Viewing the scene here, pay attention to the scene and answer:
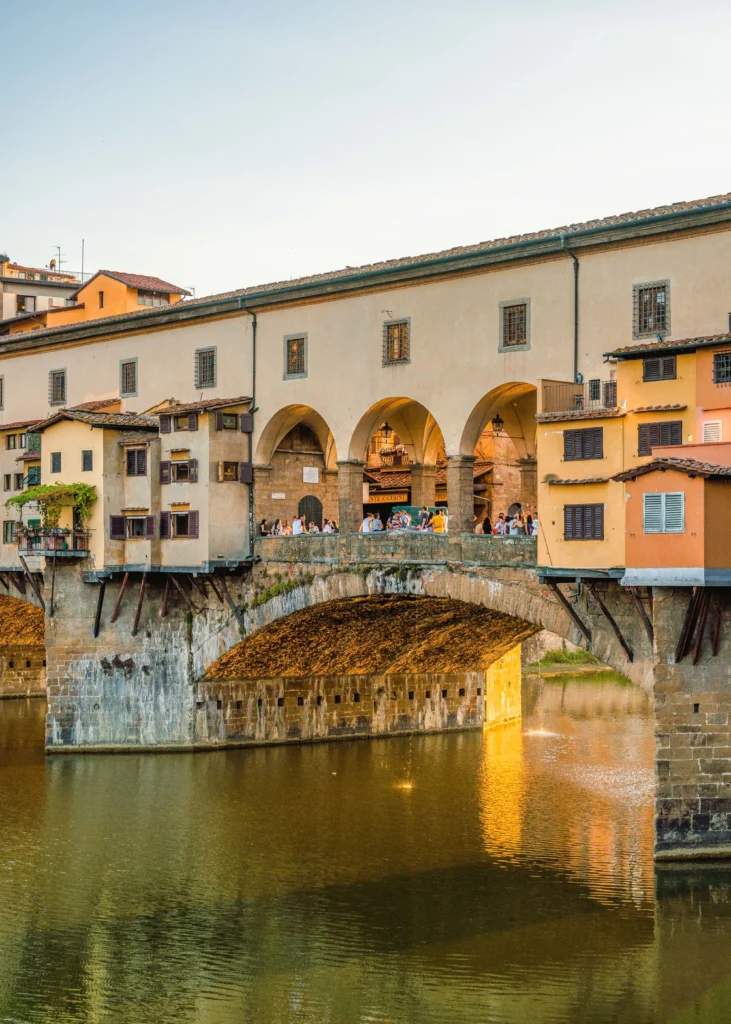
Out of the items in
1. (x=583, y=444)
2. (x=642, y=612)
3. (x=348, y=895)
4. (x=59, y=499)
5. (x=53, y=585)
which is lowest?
(x=348, y=895)

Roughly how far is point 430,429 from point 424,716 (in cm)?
1008

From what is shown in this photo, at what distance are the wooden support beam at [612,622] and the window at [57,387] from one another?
21928 mm

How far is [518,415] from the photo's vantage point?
38.0m

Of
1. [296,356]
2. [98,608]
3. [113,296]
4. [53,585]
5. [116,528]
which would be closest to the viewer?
[296,356]

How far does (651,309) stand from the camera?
3002 centimetres

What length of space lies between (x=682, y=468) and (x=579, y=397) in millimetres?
5403

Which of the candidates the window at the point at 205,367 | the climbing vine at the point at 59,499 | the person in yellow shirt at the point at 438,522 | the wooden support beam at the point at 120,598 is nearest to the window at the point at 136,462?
the climbing vine at the point at 59,499

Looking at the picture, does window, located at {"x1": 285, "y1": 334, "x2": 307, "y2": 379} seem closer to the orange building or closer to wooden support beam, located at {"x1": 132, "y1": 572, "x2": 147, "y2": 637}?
wooden support beam, located at {"x1": 132, "y1": 572, "x2": 147, "y2": 637}

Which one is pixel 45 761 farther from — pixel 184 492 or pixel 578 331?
pixel 578 331

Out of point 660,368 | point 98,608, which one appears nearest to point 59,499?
point 98,608

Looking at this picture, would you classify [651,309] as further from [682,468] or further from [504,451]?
[504,451]

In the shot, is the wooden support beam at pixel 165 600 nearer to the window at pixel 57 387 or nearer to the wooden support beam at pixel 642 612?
the window at pixel 57 387

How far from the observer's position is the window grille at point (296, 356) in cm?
3772

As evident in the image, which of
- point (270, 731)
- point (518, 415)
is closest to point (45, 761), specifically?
point (270, 731)
